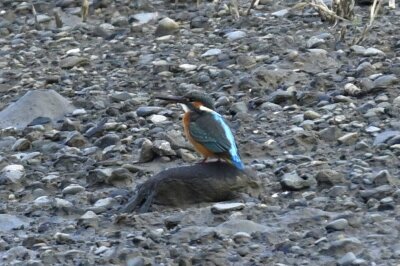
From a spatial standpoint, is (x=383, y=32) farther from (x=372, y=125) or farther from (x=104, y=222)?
(x=104, y=222)

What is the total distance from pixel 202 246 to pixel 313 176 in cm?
115

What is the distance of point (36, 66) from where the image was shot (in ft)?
34.3

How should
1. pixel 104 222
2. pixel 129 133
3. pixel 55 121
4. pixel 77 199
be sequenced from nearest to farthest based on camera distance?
pixel 104 222 → pixel 77 199 → pixel 129 133 → pixel 55 121

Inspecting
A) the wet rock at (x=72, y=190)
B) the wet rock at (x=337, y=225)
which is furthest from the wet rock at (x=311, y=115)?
the wet rock at (x=337, y=225)

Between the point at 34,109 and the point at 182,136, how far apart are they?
157 centimetres

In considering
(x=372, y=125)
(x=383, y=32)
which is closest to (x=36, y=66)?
(x=383, y=32)

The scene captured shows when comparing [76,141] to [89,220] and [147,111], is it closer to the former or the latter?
[147,111]

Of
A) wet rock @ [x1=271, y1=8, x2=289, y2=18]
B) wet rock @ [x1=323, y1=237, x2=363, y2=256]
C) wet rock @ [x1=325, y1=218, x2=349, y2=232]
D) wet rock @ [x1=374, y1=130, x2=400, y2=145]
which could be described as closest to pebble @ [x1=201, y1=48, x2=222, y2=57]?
wet rock @ [x1=271, y1=8, x2=289, y2=18]

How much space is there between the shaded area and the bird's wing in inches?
5.2

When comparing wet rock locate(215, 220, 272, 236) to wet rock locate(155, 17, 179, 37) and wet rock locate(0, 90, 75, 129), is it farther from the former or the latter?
wet rock locate(155, 17, 179, 37)

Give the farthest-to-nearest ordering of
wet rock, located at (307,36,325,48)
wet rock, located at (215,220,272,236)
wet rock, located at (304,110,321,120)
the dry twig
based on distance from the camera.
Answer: wet rock, located at (307,36,325,48)
the dry twig
wet rock, located at (304,110,321,120)
wet rock, located at (215,220,272,236)

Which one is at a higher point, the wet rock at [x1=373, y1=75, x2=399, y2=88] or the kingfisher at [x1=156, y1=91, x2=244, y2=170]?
the kingfisher at [x1=156, y1=91, x2=244, y2=170]

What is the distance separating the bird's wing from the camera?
688cm

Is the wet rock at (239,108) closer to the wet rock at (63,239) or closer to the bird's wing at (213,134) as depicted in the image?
the bird's wing at (213,134)
